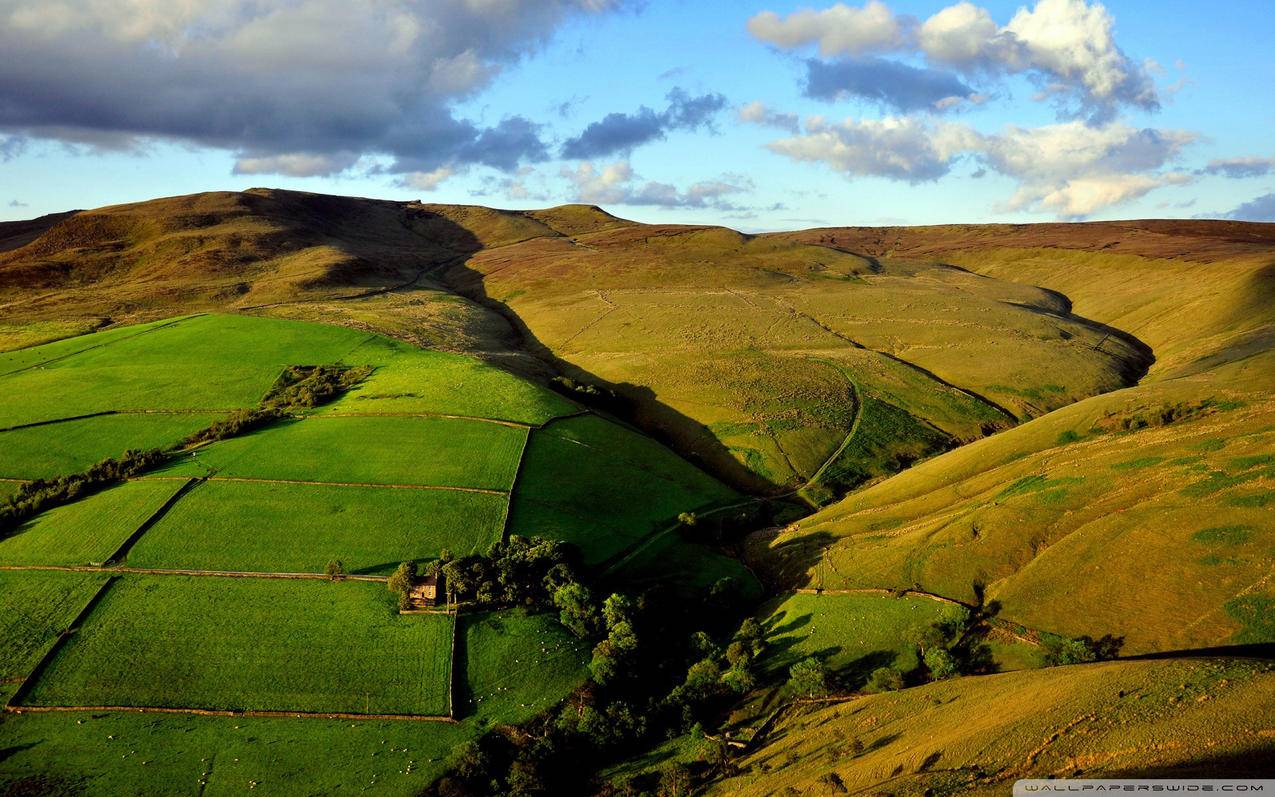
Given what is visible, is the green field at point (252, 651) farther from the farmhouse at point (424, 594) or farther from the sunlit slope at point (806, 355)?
the sunlit slope at point (806, 355)

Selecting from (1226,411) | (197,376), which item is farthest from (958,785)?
(197,376)

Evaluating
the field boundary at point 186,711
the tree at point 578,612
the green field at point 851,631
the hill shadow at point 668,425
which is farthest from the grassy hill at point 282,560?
the green field at point 851,631

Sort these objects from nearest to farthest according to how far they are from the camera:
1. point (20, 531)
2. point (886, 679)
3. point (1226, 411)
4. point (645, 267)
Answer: point (886, 679)
point (20, 531)
point (1226, 411)
point (645, 267)

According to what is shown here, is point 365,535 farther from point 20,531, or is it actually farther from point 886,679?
point 886,679

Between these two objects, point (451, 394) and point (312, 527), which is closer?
point (312, 527)

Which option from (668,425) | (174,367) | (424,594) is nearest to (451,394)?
(668,425)

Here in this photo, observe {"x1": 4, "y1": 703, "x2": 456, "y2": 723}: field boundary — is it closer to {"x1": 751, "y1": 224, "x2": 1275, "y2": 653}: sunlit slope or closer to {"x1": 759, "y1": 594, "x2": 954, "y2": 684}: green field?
{"x1": 759, "y1": 594, "x2": 954, "y2": 684}: green field

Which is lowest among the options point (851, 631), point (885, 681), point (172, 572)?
point (885, 681)

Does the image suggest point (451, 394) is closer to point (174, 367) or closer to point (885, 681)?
point (174, 367)
